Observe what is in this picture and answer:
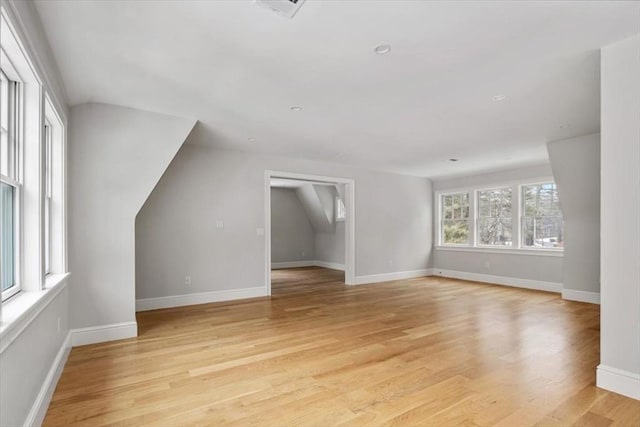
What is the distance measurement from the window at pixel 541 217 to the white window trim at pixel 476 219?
9 centimetres

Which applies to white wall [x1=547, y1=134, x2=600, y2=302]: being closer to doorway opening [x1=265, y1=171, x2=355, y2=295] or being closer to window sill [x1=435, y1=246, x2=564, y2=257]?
window sill [x1=435, y1=246, x2=564, y2=257]

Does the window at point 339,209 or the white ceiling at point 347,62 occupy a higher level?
the white ceiling at point 347,62

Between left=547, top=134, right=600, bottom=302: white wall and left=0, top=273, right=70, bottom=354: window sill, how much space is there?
608 centimetres

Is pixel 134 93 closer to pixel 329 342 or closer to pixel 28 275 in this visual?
pixel 28 275

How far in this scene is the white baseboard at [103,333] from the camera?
3.35 m

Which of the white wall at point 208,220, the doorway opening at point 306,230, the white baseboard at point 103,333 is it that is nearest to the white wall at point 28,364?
the white baseboard at point 103,333

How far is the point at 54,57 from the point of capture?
2486 millimetres

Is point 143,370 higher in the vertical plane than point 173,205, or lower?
lower

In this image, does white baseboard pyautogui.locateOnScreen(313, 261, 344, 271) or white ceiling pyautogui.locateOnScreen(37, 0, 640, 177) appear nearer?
white ceiling pyautogui.locateOnScreen(37, 0, 640, 177)

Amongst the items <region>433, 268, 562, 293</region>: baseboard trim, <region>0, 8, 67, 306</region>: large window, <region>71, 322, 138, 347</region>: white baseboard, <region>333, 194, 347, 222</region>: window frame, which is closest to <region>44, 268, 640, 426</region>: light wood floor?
<region>71, 322, 138, 347</region>: white baseboard

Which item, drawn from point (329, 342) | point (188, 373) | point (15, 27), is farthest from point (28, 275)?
point (329, 342)

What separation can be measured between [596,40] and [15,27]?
3.45 m

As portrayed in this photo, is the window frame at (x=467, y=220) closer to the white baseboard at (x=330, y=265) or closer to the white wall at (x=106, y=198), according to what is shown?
the white baseboard at (x=330, y=265)

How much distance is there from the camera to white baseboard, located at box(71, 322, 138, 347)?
3.35 m
